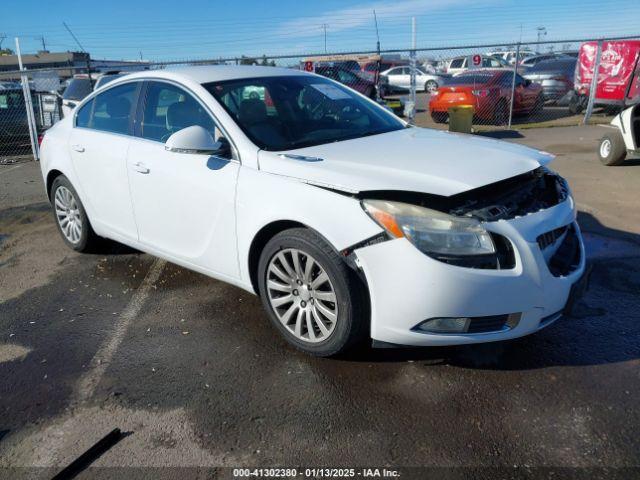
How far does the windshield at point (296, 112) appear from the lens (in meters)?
3.63

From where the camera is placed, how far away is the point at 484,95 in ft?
45.4

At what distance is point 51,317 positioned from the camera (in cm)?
400

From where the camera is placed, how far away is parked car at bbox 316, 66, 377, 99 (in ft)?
56.9

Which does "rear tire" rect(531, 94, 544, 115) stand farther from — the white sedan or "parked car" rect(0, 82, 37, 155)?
"parked car" rect(0, 82, 37, 155)

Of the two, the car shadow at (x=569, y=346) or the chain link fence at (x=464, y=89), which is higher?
the chain link fence at (x=464, y=89)

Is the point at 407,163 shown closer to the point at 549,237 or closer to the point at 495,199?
the point at 495,199

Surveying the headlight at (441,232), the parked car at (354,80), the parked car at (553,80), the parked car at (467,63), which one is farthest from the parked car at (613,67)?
the headlight at (441,232)

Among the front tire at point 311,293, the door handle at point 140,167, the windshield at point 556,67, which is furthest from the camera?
the windshield at point 556,67

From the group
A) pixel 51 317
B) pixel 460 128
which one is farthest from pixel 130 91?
pixel 460 128

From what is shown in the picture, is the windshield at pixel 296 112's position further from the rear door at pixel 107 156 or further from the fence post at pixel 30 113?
the fence post at pixel 30 113

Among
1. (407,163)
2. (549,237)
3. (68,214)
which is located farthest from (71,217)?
(549,237)

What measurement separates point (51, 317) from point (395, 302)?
8.66 feet

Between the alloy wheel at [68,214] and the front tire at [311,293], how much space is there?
2.51 meters

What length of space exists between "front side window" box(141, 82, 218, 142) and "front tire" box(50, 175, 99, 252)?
124cm
